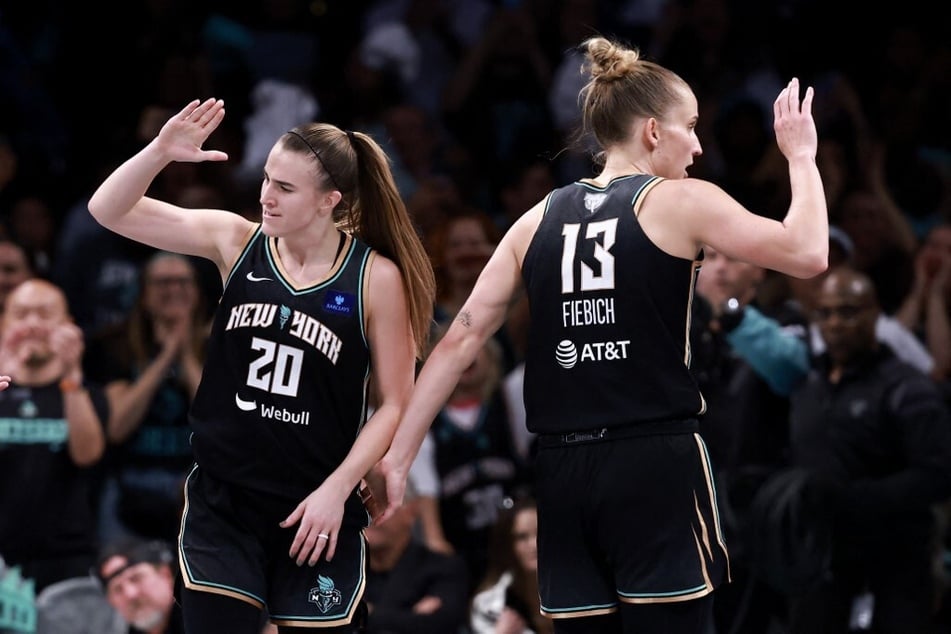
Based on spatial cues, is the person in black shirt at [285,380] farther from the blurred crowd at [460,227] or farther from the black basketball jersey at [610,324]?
the blurred crowd at [460,227]

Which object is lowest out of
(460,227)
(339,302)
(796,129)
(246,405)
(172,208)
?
(246,405)

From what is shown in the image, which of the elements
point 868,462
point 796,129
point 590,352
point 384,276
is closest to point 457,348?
point 384,276

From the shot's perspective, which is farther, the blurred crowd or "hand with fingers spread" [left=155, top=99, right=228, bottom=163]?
the blurred crowd

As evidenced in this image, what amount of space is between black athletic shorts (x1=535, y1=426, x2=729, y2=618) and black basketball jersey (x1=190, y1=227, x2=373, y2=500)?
696 mm

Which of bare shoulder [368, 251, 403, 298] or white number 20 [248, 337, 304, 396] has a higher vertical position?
bare shoulder [368, 251, 403, 298]

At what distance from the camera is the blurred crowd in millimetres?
7426

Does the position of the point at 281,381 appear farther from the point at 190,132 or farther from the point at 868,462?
the point at 868,462

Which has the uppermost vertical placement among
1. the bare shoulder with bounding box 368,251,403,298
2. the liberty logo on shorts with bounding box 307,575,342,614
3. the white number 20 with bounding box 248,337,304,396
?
the bare shoulder with bounding box 368,251,403,298

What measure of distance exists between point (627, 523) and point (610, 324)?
0.56m

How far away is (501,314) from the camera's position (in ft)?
16.6

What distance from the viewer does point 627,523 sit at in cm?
460

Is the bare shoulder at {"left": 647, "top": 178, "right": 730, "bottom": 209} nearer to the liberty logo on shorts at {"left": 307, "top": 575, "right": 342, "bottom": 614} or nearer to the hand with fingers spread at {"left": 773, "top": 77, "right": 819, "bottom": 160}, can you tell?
the hand with fingers spread at {"left": 773, "top": 77, "right": 819, "bottom": 160}

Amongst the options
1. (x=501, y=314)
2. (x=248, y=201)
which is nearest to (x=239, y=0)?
(x=248, y=201)

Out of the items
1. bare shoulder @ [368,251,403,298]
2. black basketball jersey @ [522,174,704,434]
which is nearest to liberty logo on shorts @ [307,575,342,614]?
black basketball jersey @ [522,174,704,434]
